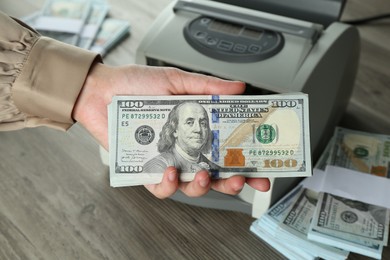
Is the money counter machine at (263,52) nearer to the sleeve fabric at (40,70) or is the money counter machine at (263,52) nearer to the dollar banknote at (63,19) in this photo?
the sleeve fabric at (40,70)

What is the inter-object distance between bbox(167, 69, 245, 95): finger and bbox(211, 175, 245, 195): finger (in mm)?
112

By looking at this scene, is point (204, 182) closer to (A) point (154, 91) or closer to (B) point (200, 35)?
(A) point (154, 91)

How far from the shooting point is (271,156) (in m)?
0.61

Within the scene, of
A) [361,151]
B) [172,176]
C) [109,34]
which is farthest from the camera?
[109,34]

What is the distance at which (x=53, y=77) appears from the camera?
0.67 meters

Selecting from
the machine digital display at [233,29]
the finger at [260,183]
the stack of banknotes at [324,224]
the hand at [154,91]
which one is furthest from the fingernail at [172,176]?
the machine digital display at [233,29]

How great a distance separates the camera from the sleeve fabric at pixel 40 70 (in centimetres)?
67

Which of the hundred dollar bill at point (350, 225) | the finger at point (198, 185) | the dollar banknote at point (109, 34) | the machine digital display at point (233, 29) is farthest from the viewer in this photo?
the dollar banknote at point (109, 34)

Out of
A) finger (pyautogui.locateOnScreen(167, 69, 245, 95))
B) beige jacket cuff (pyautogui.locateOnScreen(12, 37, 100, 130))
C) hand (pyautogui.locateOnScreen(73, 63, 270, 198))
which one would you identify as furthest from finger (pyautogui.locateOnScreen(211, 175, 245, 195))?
beige jacket cuff (pyautogui.locateOnScreen(12, 37, 100, 130))

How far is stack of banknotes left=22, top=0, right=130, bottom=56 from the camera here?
1.16m

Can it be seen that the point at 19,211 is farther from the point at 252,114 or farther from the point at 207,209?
the point at 252,114

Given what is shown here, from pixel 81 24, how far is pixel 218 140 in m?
0.72

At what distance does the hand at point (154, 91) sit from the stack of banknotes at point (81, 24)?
46cm

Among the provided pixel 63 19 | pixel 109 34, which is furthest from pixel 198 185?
pixel 63 19
